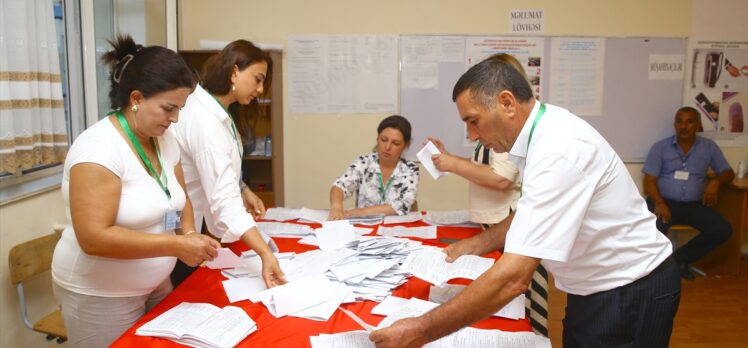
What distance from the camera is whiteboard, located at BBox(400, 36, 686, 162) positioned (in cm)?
454

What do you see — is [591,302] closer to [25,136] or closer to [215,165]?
[215,165]

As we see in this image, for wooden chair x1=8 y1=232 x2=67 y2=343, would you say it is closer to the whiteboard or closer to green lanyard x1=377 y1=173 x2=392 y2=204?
green lanyard x1=377 y1=173 x2=392 y2=204

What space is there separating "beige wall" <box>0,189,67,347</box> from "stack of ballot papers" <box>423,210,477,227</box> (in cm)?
191

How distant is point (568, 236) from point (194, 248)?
3.32 feet

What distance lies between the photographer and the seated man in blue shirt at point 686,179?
438 cm

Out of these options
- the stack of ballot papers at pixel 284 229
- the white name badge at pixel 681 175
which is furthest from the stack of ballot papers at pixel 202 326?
the white name badge at pixel 681 175

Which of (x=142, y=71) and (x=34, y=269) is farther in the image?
(x=34, y=269)

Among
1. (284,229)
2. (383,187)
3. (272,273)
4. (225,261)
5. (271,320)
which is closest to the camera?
(271,320)

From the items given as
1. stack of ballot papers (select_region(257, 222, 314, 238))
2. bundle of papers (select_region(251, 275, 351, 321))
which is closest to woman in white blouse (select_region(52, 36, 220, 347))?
bundle of papers (select_region(251, 275, 351, 321))

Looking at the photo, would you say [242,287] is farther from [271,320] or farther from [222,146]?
[222,146]

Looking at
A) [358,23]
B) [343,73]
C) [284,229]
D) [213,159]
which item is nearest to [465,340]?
[213,159]

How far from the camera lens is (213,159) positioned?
1.92 meters

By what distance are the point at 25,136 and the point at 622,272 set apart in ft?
8.27

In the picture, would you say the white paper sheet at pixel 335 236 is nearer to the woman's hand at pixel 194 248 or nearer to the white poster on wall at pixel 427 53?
the woman's hand at pixel 194 248
